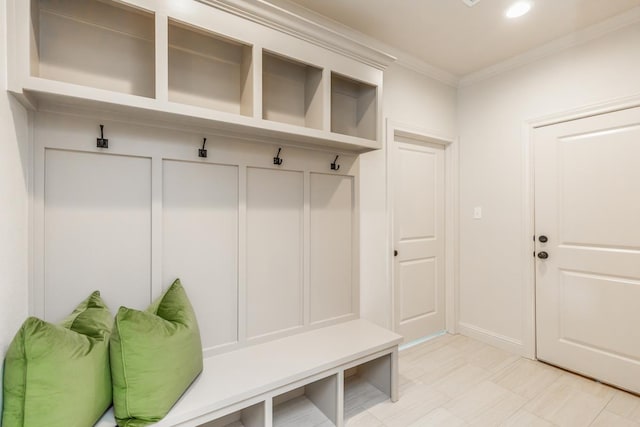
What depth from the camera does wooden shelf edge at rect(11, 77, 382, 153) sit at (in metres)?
1.15

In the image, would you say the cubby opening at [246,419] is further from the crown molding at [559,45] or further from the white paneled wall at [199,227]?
the crown molding at [559,45]

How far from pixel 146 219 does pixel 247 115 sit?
741 millimetres

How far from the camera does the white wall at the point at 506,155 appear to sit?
2225mm

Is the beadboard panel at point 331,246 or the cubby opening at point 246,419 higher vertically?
the beadboard panel at point 331,246

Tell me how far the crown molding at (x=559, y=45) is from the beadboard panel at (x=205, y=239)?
8.29 feet

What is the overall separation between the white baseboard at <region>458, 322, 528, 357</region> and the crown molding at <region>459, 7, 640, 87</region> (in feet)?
7.80

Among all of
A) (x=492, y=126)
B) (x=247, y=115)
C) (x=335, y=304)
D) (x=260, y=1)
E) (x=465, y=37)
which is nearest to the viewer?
(x=260, y=1)

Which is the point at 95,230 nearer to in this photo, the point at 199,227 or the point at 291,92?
the point at 199,227

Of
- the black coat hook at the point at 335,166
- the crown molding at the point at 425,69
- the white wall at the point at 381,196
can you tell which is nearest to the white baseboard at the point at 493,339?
the white wall at the point at 381,196

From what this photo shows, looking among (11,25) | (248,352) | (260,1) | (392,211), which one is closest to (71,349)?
(248,352)

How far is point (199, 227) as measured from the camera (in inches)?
66.2

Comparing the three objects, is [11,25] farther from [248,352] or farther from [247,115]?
[248,352]

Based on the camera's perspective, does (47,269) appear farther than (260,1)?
No

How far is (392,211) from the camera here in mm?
2602
